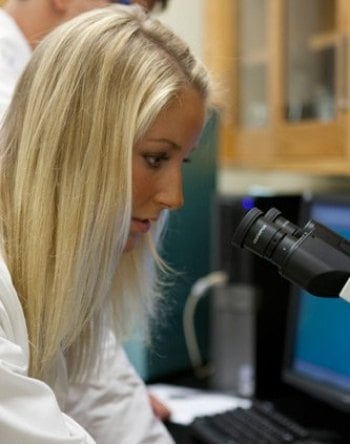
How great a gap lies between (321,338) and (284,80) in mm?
900

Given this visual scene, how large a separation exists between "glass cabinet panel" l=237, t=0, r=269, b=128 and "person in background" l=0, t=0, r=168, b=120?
850 millimetres

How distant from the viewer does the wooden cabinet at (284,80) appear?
174 centimetres

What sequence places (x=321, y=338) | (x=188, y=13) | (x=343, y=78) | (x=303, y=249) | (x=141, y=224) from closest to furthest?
(x=303, y=249)
(x=141, y=224)
(x=321, y=338)
(x=343, y=78)
(x=188, y=13)

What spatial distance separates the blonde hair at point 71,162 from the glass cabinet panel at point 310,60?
1.06 metres

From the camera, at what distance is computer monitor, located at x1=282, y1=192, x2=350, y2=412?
124 centimetres

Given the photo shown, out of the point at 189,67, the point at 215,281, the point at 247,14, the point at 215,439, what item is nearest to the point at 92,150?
the point at 189,67

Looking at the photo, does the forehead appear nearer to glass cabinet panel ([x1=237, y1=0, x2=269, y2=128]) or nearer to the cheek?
the cheek

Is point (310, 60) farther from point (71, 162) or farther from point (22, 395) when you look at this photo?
point (22, 395)

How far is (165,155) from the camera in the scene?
86cm

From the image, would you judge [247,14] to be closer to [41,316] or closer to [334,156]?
[334,156]

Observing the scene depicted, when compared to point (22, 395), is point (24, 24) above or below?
above

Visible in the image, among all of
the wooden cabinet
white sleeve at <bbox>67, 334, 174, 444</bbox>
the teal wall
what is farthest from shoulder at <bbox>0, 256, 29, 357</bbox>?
the wooden cabinet

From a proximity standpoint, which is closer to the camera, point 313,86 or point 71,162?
point 71,162

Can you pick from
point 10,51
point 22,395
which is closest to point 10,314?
point 22,395
